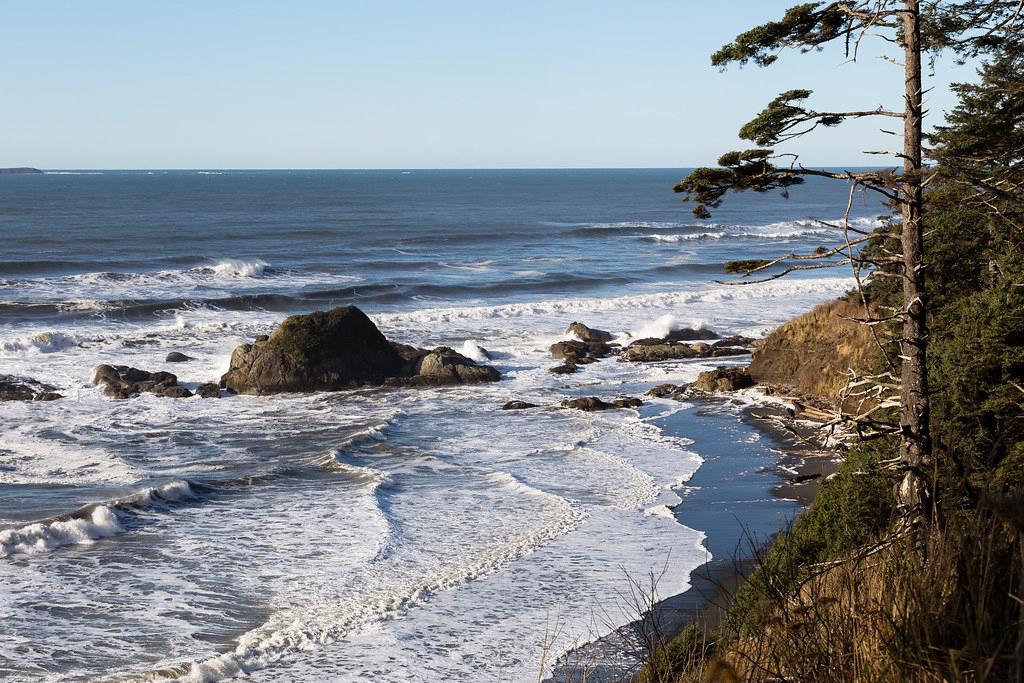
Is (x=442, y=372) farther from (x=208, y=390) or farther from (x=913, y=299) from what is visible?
(x=913, y=299)

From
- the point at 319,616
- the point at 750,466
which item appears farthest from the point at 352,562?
the point at 750,466

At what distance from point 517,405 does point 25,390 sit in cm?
1297

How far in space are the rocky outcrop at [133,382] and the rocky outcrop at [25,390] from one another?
1.25m

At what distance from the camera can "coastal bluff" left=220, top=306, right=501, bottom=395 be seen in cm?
2858

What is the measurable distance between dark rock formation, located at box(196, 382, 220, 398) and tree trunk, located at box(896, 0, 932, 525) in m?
21.7

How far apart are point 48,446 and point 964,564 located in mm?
20880

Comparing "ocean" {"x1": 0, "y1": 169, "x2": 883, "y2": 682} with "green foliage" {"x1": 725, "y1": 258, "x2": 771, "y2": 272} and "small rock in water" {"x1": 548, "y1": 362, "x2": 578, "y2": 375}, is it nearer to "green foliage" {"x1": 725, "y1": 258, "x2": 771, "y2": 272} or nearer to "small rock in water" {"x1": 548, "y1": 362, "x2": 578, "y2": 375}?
"small rock in water" {"x1": 548, "y1": 362, "x2": 578, "y2": 375}

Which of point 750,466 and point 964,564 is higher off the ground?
point 964,564

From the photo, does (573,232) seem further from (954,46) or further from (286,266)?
(954,46)

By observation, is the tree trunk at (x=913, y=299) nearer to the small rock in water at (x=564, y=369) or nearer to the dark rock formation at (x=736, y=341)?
the small rock in water at (x=564, y=369)

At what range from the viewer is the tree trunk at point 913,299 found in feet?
29.0

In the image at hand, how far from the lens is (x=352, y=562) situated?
14523 millimetres

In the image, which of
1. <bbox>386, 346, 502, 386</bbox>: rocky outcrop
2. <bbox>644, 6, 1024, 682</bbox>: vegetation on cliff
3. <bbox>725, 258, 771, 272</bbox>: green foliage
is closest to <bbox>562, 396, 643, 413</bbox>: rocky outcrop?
<bbox>386, 346, 502, 386</bbox>: rocky outcrop

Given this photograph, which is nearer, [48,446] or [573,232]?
[48,446]
